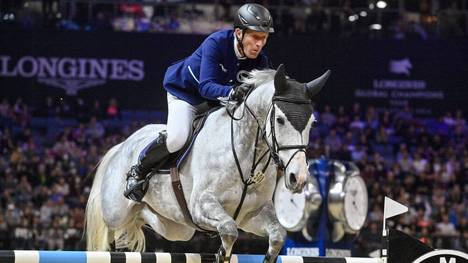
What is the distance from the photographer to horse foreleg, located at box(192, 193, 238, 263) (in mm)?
5562

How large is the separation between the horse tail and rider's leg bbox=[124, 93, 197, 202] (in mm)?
820

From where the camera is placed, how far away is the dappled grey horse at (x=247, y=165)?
5570 mm

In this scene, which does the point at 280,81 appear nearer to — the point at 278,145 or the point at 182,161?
the point at 278,145

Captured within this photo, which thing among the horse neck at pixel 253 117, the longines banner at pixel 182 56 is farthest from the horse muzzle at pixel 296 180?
the longines banner at pixel 182 56

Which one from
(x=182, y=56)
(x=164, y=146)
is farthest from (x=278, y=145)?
(x=182, y=56)

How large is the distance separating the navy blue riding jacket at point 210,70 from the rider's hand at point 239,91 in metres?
0.04

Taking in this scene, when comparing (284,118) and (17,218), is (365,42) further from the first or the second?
(284,118)

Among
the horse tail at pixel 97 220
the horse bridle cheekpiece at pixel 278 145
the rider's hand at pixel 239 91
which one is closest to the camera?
the horse bridle cheekpiece at pixel 278 145

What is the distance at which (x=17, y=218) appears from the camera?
15.8 m

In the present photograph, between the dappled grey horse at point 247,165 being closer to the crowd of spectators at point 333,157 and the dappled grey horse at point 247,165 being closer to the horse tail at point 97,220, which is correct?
the horse tail at point 97,220

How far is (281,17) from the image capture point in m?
20.4

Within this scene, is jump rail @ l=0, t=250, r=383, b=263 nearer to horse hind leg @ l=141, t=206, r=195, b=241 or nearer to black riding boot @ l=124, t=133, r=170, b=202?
black riding boot @ l=124, t=133, r=170, b=202

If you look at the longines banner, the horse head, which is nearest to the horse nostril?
the horse head

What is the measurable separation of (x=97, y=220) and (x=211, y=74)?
229 centimetres
